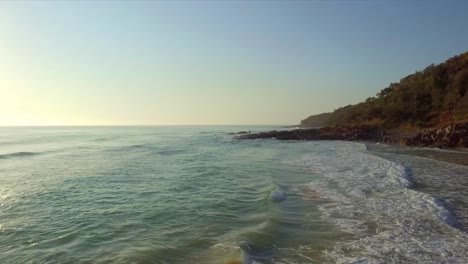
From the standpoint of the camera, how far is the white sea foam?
26.0ft

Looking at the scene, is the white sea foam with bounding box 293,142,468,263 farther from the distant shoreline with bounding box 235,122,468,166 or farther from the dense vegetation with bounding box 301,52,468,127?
the dense vegetation with bounding box 301,52,468,127

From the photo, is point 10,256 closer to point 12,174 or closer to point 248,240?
point 248,240

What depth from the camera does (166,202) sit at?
1340cm

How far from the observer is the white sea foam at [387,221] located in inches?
312

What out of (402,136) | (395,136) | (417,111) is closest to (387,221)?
(402,136)

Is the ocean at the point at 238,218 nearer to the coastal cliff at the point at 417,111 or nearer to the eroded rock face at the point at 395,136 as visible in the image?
the eroded rock face at the point at 395,136

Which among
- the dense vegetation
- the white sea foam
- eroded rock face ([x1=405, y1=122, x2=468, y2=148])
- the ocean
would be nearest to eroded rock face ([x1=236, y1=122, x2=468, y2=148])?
eroded rock face ([x1=405, y1=122, x2=468, y2=148])

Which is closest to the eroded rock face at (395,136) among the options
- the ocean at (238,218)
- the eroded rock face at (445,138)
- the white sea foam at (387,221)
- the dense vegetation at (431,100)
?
the eroded rock face at (445,138)

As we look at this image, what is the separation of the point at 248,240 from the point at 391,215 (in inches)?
190

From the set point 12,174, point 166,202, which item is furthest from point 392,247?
point 12,174

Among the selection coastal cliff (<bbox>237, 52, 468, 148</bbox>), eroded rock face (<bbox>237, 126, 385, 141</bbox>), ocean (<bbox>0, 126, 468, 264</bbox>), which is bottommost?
ocean (<bbox>0, 126, 468, 264</bbox>)

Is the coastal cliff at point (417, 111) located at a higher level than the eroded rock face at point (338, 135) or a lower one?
higher

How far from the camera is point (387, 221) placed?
10.6 m

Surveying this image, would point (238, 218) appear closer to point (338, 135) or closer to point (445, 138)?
point (445, 138)
